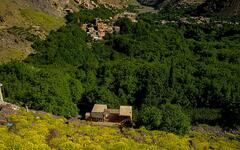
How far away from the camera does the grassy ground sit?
4303 centimetres

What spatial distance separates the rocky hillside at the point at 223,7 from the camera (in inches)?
7062

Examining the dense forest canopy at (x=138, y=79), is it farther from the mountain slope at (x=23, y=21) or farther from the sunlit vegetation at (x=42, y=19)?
the sunlit vegetation at (x=42, y=19)

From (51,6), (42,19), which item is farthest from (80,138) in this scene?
(51,6)

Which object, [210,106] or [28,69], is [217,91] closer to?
[210,106]

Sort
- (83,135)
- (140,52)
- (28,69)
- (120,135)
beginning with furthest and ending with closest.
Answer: (140,52)
(28,69)
(120,135)
(83,135)

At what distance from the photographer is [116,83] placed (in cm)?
9444

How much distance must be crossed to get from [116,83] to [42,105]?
2408 centimetres

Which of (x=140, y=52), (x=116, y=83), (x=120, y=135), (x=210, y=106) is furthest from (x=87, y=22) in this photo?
(x=120, y=135)

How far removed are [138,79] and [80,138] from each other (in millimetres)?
50084

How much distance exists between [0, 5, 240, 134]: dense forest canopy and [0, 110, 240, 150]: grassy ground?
6959 millimetres

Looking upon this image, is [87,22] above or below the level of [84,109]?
above

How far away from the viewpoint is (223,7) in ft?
622

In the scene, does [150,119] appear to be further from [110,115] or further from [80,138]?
Result: [80,138]

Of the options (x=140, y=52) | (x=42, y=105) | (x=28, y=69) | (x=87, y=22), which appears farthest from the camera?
(x=87, y=22)
